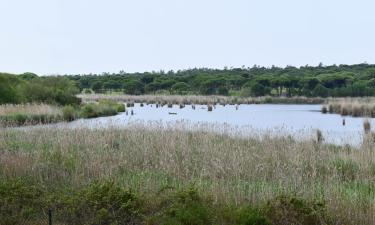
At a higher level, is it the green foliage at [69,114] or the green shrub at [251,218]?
the green shrub at [251,218]

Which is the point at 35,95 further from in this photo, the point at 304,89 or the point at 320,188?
the point at 304,89

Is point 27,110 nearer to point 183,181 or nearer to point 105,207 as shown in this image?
point 183,181

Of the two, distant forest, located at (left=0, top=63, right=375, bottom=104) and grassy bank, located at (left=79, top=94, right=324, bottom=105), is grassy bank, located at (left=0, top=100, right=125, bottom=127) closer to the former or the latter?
distant forest, located at (left=0, top=63, right=375, bottom=104)

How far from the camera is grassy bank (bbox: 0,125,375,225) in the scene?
7.53m

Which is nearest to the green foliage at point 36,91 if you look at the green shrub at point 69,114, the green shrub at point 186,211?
the green shrub at point 69,114

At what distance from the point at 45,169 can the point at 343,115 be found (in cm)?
3563

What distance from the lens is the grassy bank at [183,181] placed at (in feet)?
24.7

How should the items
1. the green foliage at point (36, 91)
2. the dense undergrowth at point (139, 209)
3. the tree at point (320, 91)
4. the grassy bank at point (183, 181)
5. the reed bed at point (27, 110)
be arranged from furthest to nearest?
the tree at point (320, 91) → the green foliage at point (36, 91) → the reed bed at point (27, 110) → the grassy bank at point (183, 181) → the dense undergrowth at point (139, 209)

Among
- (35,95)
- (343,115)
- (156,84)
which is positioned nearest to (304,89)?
(156,84)

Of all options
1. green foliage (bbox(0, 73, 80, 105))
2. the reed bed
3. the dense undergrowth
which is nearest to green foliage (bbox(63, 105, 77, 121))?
the reed bed

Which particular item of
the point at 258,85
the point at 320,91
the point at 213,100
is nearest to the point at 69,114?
the point at 213,100

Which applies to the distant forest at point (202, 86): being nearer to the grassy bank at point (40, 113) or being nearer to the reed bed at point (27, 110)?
the grassy bank at point (40, 113)

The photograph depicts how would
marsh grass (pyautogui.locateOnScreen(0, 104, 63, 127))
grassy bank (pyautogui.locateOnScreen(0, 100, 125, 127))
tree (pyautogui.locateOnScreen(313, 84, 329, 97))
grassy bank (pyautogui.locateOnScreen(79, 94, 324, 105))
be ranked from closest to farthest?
1. grassy bank (pyautogui.locateOnScreen(0, 100, 125, 127))
2. marsh grass (pyautogui.locateOnScreen(0, 104, 63, 127))
3. grassy bank (pyautogui.locateOnScreen(79, 94, 324, 105))
4. tree (pyautogui.locateOnScreen(313, 84, 329, 97))

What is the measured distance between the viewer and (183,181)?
987cm
